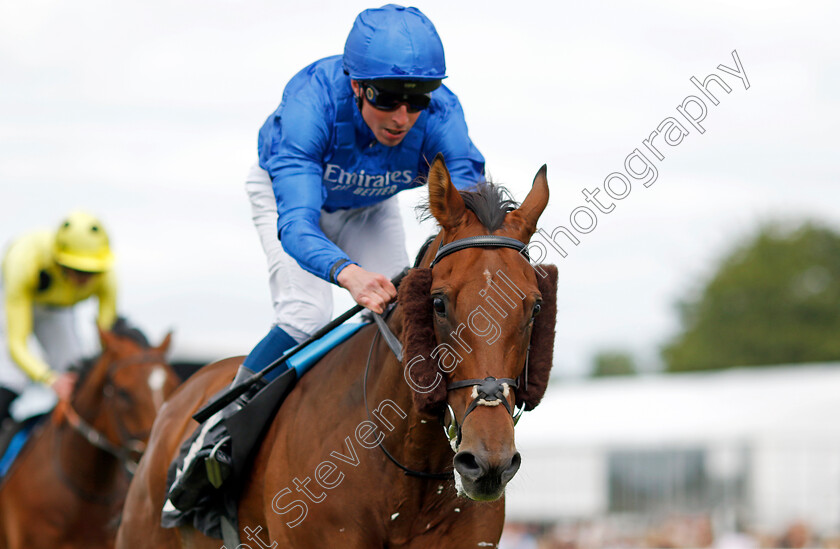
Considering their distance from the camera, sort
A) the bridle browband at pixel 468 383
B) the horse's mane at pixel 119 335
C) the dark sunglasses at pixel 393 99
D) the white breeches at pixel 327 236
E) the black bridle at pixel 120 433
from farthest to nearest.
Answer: the horse's mane at pixel 119 335, the black bridle at pixel 120 433, the white breeches at pixel 327 236, the dark sunglasses at pixel 393 99, the bridle browband at pixel 468 383

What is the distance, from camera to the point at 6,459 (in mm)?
8578

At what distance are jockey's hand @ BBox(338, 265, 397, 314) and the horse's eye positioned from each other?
0.37 metres

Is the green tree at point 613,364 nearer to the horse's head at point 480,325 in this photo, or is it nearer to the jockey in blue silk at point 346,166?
the jockey in blue silk at point 346,166

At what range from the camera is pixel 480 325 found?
3322 millimetres

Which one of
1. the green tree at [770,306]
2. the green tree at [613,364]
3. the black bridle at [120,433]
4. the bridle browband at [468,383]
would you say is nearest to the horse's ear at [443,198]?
the bridle browband at [468,383]

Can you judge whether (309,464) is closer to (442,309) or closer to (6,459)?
(442,309)

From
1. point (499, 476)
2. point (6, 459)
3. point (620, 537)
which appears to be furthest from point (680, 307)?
point (499, 476)

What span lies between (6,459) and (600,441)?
12.9 m

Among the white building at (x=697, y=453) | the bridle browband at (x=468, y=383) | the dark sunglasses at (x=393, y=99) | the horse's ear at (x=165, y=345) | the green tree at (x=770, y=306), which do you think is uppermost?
the dark sunglasses at (x=393, y=99)

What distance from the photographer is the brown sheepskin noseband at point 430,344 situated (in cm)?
350

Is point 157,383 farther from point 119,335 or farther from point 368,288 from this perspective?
point 368,288

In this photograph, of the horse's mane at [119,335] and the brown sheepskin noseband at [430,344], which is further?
the horse's mane at [119,335]

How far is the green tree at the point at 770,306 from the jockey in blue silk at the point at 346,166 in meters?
54.3

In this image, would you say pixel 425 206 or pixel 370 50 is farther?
pixel 370 50
